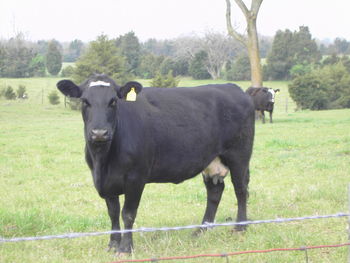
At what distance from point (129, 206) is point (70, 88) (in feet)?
4.42

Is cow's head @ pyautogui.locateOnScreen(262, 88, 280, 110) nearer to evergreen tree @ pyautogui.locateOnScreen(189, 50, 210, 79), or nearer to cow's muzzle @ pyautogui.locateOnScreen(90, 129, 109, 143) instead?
cow's muzzle @ pyautogui.locateOnScreen(90, 129, 109, 143)

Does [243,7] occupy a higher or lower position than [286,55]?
lower

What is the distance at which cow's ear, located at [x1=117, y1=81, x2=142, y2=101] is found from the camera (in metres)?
4.97

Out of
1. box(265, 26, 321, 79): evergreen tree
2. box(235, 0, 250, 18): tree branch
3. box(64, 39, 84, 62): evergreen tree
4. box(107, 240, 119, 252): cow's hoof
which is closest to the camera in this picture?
box(107, 240, 119, 252): cow's hoof

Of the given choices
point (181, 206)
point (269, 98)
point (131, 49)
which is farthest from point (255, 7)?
point (131, 49)

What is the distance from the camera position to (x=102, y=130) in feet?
14.6

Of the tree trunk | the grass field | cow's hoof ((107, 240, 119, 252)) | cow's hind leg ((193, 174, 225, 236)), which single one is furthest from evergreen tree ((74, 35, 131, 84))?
cow's hoof ((107, 240, 119, 252))

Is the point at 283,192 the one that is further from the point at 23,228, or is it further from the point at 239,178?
the point at 23,228

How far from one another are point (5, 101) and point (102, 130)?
3813 cm

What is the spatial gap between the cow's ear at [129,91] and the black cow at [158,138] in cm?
1

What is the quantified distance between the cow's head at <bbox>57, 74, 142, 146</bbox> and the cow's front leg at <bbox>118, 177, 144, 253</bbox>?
53cm

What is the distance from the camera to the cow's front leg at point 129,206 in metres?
4.95

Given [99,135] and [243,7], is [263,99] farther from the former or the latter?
[99,135]

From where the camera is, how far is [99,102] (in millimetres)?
4648
